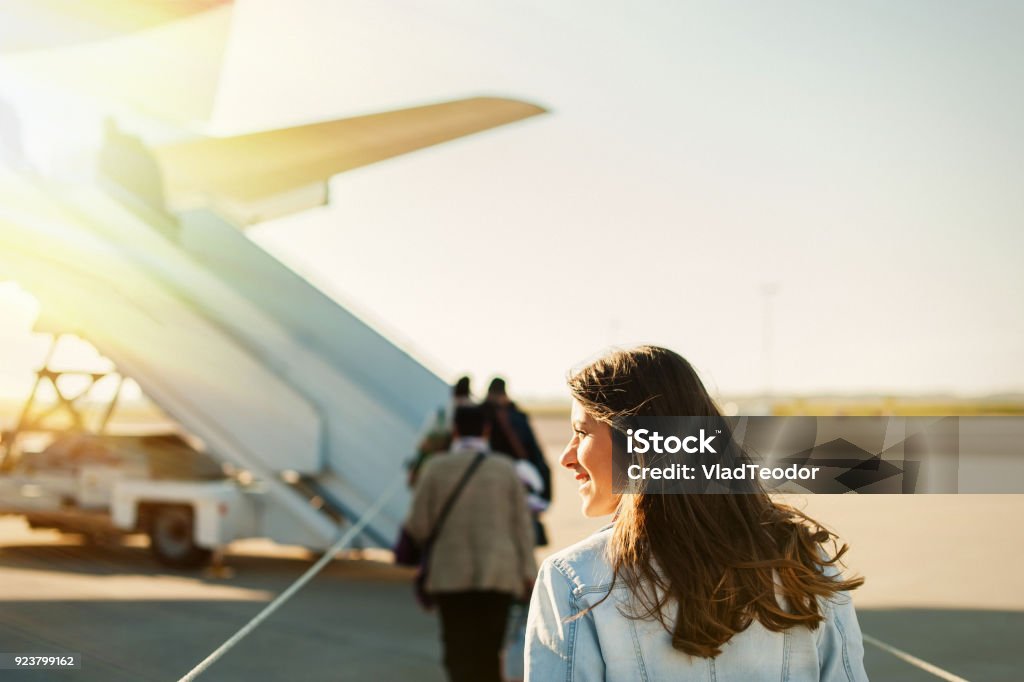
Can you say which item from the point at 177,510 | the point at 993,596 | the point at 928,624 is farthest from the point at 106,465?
the point at 993,596

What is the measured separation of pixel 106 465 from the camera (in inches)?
352

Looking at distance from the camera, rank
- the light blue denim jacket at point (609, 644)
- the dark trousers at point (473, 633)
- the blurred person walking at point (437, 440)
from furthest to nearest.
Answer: the blurred person walking at point (437, 440) → the dark trousers at point (473, 633) → the light blue denim jacket at point (609, 644)

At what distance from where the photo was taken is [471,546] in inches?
178

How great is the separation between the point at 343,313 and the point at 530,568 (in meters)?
4.71

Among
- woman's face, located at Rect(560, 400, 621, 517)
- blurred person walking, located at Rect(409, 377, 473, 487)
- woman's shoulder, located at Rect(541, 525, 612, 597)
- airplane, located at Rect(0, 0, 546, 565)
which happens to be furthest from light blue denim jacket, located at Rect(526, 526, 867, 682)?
airplane, located at Rect(0, 0, 546, 565)

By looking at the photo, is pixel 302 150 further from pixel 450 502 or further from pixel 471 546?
pixel 471 546

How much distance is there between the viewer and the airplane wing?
31.8 ft

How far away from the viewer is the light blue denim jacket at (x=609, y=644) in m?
1.50

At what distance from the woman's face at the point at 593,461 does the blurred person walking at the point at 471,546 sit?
2862 mm

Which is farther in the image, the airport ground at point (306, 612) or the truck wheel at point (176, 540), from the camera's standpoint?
the truck wheel at point (176, 540)

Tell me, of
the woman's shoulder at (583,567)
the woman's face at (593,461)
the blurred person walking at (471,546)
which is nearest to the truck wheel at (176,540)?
the blurred person walking at (471,546)

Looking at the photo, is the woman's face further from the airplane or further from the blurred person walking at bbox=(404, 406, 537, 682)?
the airplane

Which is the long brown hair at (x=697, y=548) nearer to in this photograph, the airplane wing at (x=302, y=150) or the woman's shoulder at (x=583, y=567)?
the woman's shoulder at (x=583, y=567)

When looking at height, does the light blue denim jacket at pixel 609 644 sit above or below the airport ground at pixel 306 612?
above
